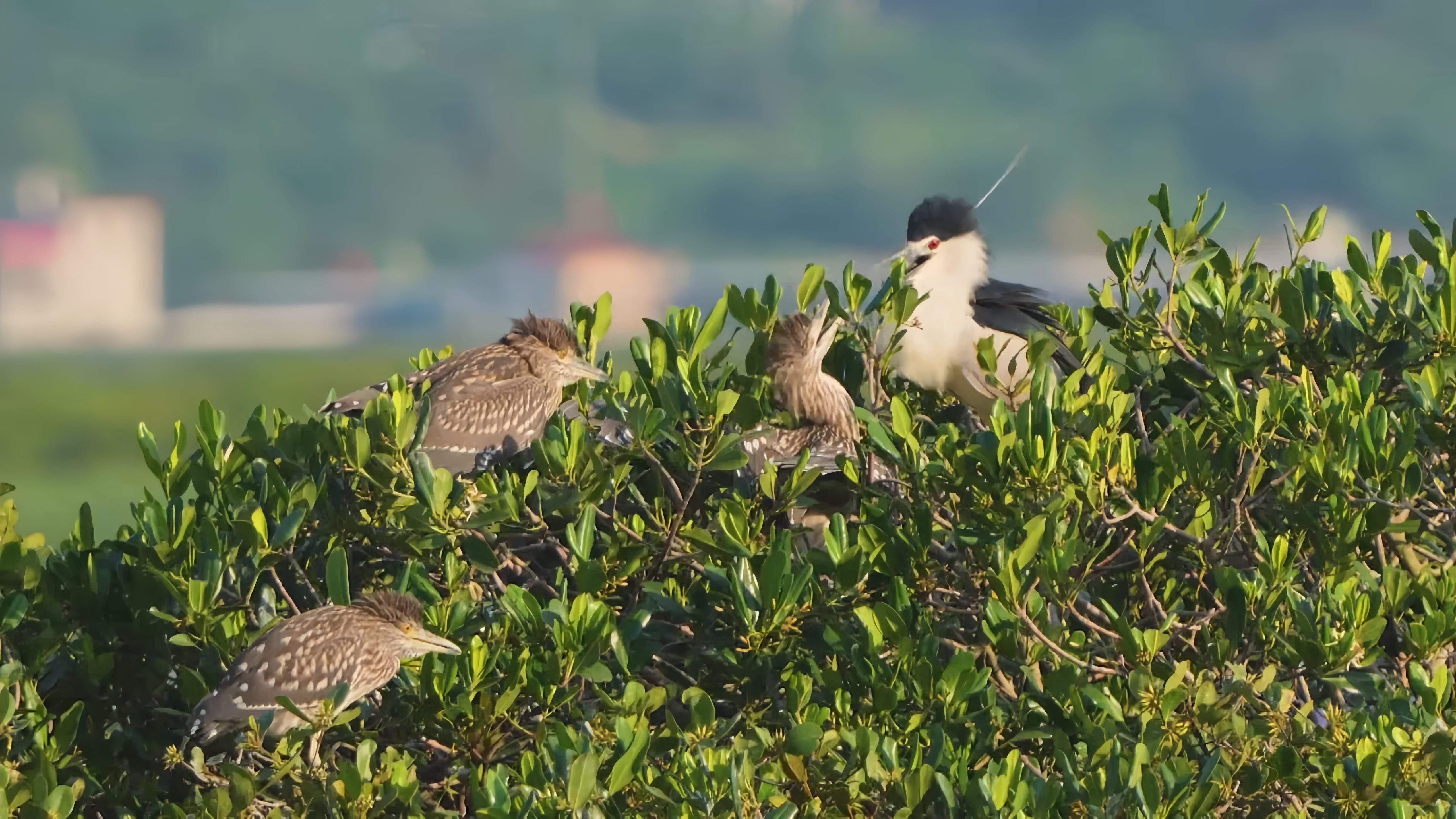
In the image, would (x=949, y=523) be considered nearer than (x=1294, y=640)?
No

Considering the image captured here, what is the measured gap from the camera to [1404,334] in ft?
14.4

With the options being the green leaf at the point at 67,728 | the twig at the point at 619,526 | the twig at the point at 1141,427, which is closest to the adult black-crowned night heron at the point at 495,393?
the twig at the point at 619,526

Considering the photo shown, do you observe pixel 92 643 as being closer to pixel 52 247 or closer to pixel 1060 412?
pixel 1060 412

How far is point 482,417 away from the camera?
521 centimetres

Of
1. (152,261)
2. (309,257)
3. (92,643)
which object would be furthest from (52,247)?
(92,643)

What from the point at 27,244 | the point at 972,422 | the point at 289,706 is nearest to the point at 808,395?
the point at 972,422

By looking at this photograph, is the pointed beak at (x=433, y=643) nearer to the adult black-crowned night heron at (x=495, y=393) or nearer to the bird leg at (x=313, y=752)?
the bird leg at (x=313, y=752)

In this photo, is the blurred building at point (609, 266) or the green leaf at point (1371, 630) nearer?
the green leaf at point (1371, 630)

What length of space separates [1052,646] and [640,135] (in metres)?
46.9

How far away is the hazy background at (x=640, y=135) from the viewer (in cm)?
4197

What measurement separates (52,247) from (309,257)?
597 centimetres

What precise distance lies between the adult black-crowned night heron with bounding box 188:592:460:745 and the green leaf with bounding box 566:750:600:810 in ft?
2.35

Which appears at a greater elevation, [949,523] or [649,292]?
[949,523]

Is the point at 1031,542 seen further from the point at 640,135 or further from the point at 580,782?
the point at 640,135
